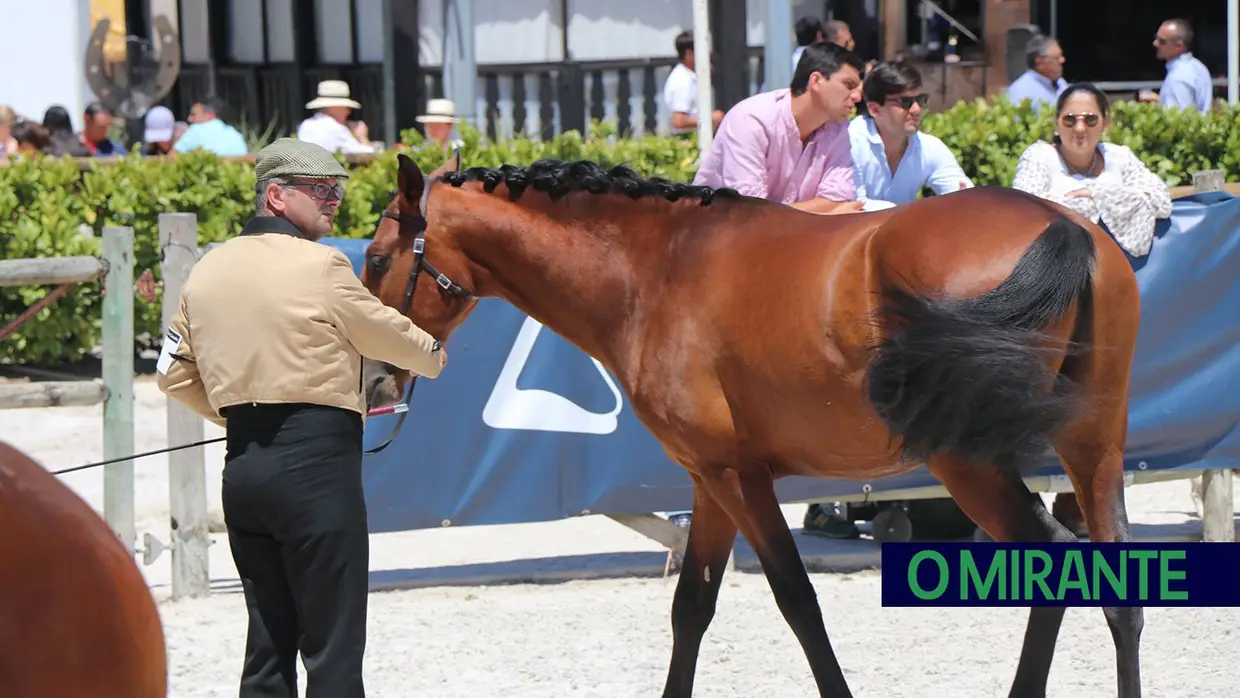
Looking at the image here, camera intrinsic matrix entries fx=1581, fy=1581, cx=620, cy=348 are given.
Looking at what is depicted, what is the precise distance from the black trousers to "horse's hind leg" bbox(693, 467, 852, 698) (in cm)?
120

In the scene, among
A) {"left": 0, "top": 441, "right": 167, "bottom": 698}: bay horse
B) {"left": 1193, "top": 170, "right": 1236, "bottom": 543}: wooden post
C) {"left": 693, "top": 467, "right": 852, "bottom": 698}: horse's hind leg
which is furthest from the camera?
{"left": 1193, "top": 170, "right": 1236, "bottom": 543}: wooden post

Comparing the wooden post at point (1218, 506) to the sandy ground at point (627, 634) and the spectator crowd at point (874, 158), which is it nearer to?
the sandy ground at point (627, 634)

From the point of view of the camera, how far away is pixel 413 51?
50.1 ft

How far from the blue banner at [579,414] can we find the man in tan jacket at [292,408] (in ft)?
8.47

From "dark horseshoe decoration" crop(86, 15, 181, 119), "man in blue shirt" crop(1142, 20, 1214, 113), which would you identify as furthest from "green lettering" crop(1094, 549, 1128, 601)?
"dark horseshoe decoration" crop(86, 15, 181, 119)

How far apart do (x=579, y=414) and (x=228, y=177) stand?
4.87 metres

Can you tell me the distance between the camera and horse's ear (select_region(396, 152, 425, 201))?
4840mm

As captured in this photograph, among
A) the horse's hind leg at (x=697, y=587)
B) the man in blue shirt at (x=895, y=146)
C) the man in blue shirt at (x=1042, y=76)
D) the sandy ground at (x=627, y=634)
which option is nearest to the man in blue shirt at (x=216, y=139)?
the sandy ground at (x=627, y=634)

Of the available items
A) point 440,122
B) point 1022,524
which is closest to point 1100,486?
point 1022,524

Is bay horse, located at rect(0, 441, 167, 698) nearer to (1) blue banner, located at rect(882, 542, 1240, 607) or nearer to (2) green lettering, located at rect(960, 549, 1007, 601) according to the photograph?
(1) blue banner, located at rect(882, 542, 1240, 607)

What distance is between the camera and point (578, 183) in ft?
16.4

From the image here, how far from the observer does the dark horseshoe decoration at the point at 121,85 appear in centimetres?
1437

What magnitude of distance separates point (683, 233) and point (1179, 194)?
3.66 metres

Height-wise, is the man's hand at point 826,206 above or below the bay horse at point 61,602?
above
